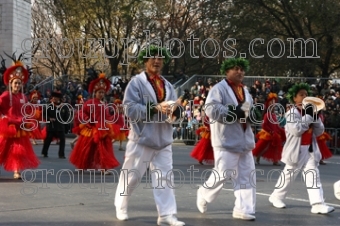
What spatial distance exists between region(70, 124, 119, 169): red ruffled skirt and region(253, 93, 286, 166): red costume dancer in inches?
197

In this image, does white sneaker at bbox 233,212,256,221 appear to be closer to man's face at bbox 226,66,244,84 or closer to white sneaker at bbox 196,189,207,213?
white sneaker at bbox 196,189,207,213

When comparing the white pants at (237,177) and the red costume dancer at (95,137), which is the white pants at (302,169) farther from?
the red costume dancer at (95,137)

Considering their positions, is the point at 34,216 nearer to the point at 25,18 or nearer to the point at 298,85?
the point at 298,85

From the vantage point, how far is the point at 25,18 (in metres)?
40.8

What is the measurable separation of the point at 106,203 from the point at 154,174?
1855mm

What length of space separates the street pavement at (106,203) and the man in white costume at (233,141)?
27cm

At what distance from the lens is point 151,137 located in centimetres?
798

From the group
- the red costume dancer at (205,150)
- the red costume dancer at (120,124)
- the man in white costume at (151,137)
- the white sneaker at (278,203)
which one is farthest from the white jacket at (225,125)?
the red costume dancer at (205,150)

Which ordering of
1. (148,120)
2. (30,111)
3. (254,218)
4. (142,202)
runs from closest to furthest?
(148,120) < (254,218) < (142,202) < (30,111)

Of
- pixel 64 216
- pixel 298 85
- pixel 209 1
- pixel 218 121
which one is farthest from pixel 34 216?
pixel 209 1

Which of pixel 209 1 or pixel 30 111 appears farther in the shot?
pixel 209 1

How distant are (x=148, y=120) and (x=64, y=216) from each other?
1661 mm

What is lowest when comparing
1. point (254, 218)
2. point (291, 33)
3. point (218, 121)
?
point (254, 218)

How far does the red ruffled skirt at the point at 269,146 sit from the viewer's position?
17141 millimetres
